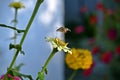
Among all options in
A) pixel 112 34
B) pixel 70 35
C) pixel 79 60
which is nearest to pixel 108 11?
pixel 112 34

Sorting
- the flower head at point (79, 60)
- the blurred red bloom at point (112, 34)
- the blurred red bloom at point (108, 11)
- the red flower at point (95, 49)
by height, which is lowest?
the red flower at point (95, 49)

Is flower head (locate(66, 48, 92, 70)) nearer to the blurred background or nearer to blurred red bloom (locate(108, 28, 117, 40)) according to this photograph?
the blurred background

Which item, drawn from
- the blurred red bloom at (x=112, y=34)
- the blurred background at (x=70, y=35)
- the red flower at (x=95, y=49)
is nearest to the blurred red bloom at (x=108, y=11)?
the blurred background at (x=70, y=35)

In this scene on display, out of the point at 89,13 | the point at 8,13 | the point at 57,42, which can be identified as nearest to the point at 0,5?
the point at 8,13

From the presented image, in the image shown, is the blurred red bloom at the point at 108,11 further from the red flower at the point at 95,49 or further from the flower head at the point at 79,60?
the flower head at the point at 79,60

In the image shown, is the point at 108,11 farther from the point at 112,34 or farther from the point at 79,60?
the point at 79,60

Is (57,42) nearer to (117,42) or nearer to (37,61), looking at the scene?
(37,61)

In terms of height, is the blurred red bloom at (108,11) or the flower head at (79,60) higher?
the flower head at (79,60)

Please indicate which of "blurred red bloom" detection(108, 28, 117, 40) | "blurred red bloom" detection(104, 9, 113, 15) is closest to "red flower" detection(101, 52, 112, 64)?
"blurred red bloom" detection(108, 28, 117, 40)

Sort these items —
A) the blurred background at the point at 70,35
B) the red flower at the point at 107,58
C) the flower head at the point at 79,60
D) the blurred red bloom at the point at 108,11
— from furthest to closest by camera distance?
1. the blurred red bloom at the point at 108,11
2. the red flower at the point at 107,58
3. the blurred background at the point at 70,35
4. the flower head at the point at 79,60
